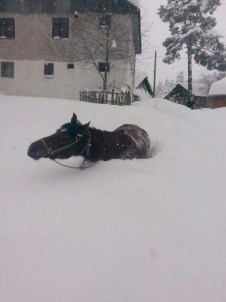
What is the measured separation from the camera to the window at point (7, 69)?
29297 mm

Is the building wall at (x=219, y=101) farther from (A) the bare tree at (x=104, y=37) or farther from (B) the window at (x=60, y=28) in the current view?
(B) the window at (x=60, y=28)

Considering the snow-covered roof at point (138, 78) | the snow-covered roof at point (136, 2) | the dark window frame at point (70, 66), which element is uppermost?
the snow-covered roof at point (136, 2)

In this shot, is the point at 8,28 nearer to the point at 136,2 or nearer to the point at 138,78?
the point at 136,2

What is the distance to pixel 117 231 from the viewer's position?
3781 mm

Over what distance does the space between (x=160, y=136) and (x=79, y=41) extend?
21.2 metres

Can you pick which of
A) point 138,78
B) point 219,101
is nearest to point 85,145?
point 219,101

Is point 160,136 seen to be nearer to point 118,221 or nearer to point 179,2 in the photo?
point 118,221

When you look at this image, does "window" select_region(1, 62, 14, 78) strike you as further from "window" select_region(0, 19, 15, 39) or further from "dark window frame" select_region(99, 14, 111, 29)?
"dark window frame" select_region(99, 14, 111, 29)

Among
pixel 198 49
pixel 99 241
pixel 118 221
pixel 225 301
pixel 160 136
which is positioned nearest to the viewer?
pixel 225 301

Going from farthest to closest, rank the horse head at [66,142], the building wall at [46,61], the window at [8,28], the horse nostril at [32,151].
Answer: the window at [8,28]
the building wall at [46,61]
the horse head at [66,142]
the horse nostril at [32,151]

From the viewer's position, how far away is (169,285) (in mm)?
3055

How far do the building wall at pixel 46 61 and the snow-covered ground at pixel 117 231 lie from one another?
22.2 meters

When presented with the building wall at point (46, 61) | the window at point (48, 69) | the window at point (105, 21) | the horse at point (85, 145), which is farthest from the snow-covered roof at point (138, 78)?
the horse at point (85, 145)

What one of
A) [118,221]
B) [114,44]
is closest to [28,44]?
[114,44]
